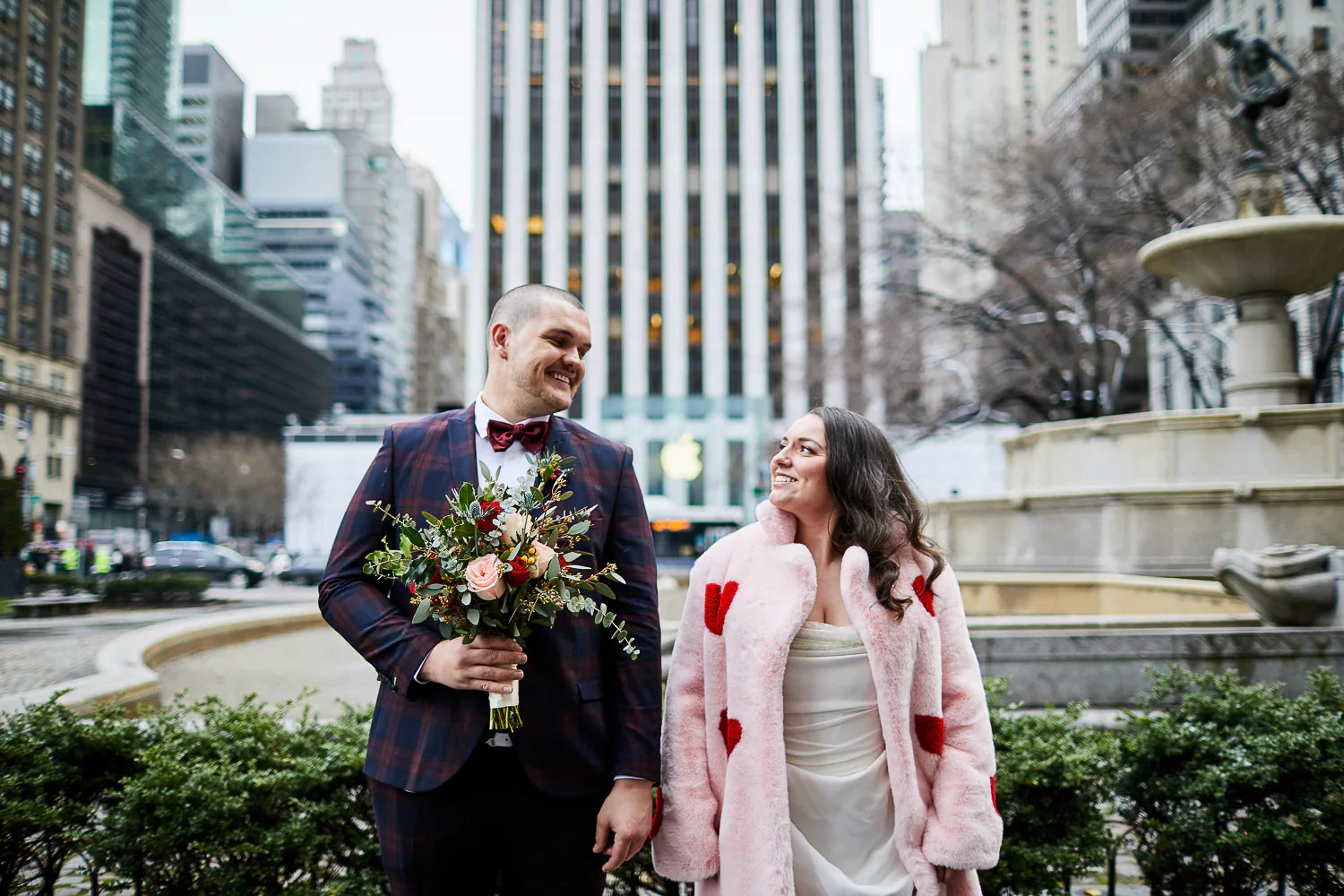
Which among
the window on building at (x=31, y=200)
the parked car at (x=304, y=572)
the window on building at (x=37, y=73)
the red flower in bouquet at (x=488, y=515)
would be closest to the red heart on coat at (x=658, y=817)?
the red flower in bouquet at (x=488, y=515)

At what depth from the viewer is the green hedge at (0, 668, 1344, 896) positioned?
3.18 m

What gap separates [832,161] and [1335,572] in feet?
203

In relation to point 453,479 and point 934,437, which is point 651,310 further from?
point 453,479

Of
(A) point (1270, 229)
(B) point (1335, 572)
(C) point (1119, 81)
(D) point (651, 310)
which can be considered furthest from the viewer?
(D) point (651, 310)

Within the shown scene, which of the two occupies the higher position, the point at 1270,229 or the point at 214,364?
the point at 214,364

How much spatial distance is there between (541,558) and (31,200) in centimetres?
2321

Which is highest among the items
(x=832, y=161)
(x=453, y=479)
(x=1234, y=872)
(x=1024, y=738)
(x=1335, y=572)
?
(x=832, y=161)

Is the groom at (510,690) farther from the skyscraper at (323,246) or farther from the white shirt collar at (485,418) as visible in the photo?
the skyscraper at (323,246)

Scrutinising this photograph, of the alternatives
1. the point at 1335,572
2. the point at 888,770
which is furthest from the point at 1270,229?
the point at 888,770

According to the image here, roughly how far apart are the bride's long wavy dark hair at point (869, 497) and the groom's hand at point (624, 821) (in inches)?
35.7

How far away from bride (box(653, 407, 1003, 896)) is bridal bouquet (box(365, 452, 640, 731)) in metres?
0.53

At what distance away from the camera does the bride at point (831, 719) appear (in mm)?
2453

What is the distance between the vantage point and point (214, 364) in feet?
318

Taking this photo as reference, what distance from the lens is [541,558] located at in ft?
6.85
